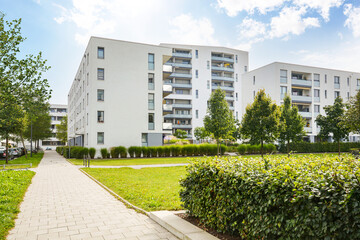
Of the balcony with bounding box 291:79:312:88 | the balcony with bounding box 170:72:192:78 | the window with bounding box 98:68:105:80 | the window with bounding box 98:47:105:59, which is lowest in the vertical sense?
the window with bounding box 98:68:105:80

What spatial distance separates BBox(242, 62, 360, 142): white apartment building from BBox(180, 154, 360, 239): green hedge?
46873mm

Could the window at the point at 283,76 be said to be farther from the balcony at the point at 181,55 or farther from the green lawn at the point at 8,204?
the green lawn at the point at 8,204

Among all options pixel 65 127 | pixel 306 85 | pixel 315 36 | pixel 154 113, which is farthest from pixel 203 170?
pixel 65 127

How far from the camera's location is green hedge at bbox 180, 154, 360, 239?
288 cm

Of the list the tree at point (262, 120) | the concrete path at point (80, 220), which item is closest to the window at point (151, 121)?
the tree at point (262, 120)

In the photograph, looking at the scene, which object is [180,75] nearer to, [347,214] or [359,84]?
[359,84]

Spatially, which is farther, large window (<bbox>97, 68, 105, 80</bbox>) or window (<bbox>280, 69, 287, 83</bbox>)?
window (<bbox>280, 69, 287, 83</bbox>)

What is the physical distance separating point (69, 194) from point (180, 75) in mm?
56122

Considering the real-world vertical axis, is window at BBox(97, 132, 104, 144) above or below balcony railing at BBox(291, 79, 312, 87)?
below

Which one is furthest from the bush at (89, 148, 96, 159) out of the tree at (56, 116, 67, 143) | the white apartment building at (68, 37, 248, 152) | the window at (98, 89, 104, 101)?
the tree at (56, 116, 67, 143)

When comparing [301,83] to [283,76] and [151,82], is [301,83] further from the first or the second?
[151,82]

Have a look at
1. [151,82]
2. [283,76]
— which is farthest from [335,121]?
[151,82]

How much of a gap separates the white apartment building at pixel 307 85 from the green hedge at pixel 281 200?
154ft

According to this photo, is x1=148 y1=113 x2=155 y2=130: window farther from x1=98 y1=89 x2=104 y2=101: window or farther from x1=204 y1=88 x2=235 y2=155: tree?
x1=204 y1=88 x2=235 y2=155: tree
